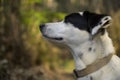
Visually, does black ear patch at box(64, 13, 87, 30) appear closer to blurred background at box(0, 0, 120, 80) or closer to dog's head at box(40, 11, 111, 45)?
dog's head at box(40, 11, 111, 45)

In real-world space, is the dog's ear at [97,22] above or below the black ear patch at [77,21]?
above

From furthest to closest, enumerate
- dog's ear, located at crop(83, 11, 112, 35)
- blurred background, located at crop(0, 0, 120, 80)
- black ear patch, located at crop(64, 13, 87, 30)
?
1. blurred background, located at crop(0, 0, 120, 80)
2. black ear patch, located at crop(64, 13, 87, 30)
3. dog's ear, located at crop(83, 11, 112, 35)

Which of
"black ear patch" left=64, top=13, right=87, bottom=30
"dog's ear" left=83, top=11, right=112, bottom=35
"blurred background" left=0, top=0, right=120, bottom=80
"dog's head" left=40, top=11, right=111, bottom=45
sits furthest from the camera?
"blurred background" left=0, top=0, right=120, bottom=80

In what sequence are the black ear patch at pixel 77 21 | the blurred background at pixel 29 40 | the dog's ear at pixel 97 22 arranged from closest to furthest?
the dog's ear at pixel 97 22
the black ear patch at pixel 77 21
the blurred background at pixel 29 40

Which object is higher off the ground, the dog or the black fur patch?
the black fur patch

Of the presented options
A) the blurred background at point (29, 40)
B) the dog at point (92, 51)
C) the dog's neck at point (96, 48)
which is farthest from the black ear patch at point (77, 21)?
the blurred background at point (29, 40)

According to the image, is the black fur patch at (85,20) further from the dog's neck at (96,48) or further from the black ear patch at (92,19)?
the dog's neck at (96,48)

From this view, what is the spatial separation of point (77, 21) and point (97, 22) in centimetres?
36

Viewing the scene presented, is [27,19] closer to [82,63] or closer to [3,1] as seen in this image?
[3,1]

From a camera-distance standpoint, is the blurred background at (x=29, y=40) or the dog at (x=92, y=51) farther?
the blurred background at (x=29, y=40)

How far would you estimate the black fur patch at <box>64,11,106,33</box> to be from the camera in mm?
6902

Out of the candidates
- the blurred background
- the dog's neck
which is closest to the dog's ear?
the dog's neck

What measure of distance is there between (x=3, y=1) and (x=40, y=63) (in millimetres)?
1850

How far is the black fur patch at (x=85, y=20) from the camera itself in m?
6.90
